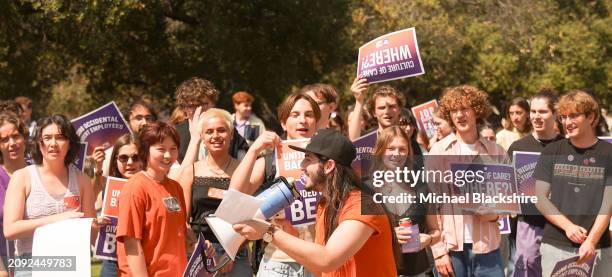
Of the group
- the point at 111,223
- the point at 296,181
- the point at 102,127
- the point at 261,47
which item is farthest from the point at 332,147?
the point at 261,47

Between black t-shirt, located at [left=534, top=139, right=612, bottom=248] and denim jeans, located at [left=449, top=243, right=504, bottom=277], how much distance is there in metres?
0.51

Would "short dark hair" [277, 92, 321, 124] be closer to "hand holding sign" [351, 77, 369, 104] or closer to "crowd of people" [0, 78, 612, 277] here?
"crowd of people" [0, 78, 612, 277]

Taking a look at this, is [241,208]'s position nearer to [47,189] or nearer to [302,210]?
[302,210]

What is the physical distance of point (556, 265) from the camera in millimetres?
7727

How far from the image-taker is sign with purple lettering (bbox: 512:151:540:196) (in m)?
8.09

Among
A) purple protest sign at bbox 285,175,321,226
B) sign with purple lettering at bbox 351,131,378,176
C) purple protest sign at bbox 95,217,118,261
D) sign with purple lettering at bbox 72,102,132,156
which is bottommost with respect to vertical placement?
purple protest sign at bbox 95,217,118,261

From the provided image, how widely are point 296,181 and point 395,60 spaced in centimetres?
220

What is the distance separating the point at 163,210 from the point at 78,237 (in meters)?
0.55

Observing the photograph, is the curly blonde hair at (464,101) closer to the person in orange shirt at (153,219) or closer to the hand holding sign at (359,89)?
the hand holding sign at (359,89)

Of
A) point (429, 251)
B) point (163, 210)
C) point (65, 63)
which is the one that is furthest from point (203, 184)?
point (65, 63)

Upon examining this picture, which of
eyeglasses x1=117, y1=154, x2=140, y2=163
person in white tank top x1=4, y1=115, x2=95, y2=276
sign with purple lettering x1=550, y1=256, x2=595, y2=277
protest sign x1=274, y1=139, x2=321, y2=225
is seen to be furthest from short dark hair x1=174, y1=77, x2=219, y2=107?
sign with purple lettering x1=550, y1=256, x2=595, y2=277

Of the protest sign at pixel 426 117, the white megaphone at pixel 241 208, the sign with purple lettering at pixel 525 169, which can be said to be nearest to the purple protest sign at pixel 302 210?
the white megaphone at pixel 241 208

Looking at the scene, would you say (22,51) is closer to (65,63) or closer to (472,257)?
(65,63)

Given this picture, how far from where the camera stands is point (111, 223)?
7.37 m
